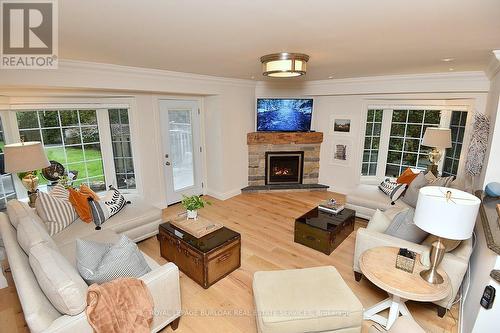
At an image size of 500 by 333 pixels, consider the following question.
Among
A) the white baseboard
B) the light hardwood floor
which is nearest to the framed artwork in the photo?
the light hardwood floor

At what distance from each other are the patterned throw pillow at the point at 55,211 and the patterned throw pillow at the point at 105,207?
9.6 inches

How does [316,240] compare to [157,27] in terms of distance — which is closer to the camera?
[157,27]

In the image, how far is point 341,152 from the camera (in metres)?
5.39

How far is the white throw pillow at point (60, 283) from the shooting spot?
1.50 metres

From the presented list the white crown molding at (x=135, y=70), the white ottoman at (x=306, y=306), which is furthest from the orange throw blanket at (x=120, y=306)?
the white crown molding at (x=135, y=70)

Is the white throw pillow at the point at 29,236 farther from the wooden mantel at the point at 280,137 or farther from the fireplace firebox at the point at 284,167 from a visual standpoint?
the fireplace firebox at the point at 284,167

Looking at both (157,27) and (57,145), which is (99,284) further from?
(57,145)

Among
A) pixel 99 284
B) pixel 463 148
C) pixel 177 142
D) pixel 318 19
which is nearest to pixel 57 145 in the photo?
pixel 177 142

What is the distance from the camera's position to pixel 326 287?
6.35 feet

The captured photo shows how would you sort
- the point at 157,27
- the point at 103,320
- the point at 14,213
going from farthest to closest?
the point at 14,213 → the point at 157,27 → the point at 103,320

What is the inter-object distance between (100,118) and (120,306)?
3.08 metres

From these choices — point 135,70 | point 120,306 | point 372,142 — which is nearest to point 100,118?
point 135,70

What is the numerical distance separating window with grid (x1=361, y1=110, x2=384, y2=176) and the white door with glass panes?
3.37 meters

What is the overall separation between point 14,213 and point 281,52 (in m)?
3.03
